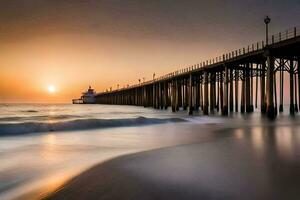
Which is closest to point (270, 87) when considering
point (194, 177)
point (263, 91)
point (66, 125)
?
point (263, 91)

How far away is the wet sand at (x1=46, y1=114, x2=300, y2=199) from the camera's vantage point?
515 cm

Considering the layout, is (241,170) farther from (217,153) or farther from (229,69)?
(229,69)

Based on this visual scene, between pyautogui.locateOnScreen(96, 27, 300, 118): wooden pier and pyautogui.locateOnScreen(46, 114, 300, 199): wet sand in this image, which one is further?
pyautogui.locateOnScreen(96, 27, 300, 118): wooden pier

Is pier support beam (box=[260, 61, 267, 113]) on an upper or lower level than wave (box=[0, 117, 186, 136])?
upper

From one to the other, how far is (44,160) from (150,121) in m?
16.6

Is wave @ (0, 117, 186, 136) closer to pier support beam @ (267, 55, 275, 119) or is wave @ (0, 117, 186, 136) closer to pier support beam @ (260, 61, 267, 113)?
pier support beam @ (267, 55, 275, 119)

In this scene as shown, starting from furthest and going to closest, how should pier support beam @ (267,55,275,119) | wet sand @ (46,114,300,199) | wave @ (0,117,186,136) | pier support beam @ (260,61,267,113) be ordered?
pier support beam @ (260,61,267,113) < pier support beam @ (267,55,275,119) < wave @ (0,117,186,136) < wet sand @ (46,114,300,199)

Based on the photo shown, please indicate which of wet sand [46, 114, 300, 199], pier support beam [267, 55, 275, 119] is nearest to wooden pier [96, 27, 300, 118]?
pier support beam [267, 55, 275, 119]

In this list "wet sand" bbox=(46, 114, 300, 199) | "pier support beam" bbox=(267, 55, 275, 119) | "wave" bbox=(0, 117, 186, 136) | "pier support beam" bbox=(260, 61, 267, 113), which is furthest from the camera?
"pier support beam" bbox=(260, 61, 267, 113)

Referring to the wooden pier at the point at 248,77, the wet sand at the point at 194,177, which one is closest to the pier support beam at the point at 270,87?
the wooden pier at the point at 248,77

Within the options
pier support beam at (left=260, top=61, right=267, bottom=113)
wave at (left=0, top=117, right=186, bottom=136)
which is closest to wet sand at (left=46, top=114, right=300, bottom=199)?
wave at (left=0, top=117, right=186, bottom=136)

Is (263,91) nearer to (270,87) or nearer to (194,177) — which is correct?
(270,87)

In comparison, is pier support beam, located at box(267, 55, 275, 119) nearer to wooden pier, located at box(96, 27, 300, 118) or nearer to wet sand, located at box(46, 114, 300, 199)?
wooden pier, located at box(96, 27, 300, 118)

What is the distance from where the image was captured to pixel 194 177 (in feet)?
20.6
